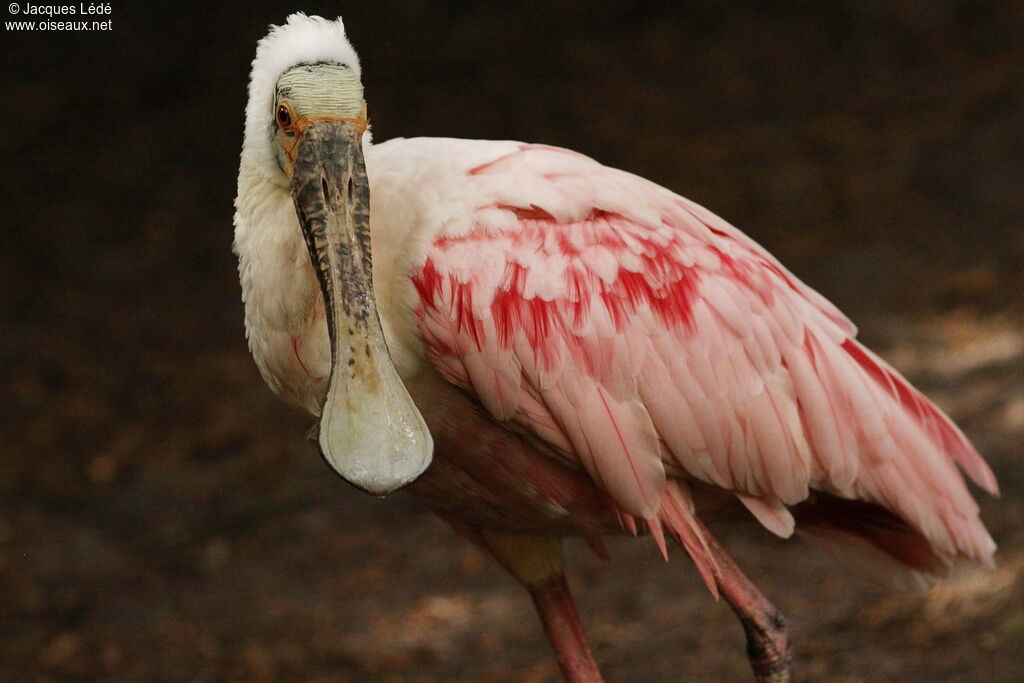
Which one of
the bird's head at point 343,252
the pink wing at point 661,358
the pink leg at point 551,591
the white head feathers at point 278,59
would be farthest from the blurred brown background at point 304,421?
the white head feathers at point 278,59

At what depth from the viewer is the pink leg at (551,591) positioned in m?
3.89

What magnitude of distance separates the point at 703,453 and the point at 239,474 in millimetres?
3614

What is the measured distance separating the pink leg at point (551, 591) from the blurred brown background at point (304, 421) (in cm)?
102

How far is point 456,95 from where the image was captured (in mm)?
10328

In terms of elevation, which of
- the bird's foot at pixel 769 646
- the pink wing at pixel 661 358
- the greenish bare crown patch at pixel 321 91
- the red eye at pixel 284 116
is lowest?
the bird's foot at pixel 769 646

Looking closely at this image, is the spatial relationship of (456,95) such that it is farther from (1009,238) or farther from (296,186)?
(296,186)

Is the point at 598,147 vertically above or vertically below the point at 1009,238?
above

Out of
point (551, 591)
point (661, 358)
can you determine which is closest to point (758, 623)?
point (551, 591)

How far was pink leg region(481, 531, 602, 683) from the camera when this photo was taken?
389 centimetres

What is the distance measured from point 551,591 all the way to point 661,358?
2.90 feet

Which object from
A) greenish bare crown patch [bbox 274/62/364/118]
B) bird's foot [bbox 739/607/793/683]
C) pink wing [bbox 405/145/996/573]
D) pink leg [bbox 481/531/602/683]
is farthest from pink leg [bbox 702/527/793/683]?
greenish bare crown patch [bbox 274/62/364/118]

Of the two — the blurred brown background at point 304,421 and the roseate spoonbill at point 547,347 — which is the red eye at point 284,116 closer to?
the roseate spoonbill at point 547,347

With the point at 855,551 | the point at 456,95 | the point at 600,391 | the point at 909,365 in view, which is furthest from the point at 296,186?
the point at 456,95

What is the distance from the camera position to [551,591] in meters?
3.93
